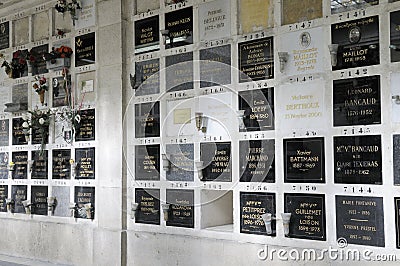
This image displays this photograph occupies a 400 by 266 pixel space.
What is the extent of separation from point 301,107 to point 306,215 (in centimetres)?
69

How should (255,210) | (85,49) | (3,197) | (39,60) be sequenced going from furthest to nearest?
(3,197) < (39,60) < (85,49) < (255,210)

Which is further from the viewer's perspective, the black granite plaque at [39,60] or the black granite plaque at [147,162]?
the black granite plaque at [39,60]

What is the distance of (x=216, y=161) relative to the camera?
3803 mm

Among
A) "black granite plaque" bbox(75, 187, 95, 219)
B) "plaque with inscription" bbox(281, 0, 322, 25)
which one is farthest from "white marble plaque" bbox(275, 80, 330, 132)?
"black granite plaque" bbox(75, 187, 95, 219)

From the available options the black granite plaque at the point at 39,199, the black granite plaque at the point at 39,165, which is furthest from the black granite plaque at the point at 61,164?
the black granite plaque at the point at 39,199

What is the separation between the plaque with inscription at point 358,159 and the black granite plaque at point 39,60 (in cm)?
317

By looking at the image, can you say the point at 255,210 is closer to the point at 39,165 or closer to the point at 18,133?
the point at 39,165

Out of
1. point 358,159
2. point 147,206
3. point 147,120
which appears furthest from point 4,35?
point 358,159

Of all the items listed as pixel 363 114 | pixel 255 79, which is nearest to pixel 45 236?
pixel 255 79

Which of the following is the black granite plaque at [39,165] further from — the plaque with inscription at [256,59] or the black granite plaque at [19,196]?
the plaque with inscription at [256,59]

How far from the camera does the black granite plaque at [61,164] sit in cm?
486

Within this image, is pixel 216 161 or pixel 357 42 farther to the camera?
pixel 216 161

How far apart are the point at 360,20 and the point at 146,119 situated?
6.32 ft

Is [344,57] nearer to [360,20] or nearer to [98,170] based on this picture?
[360,20]
